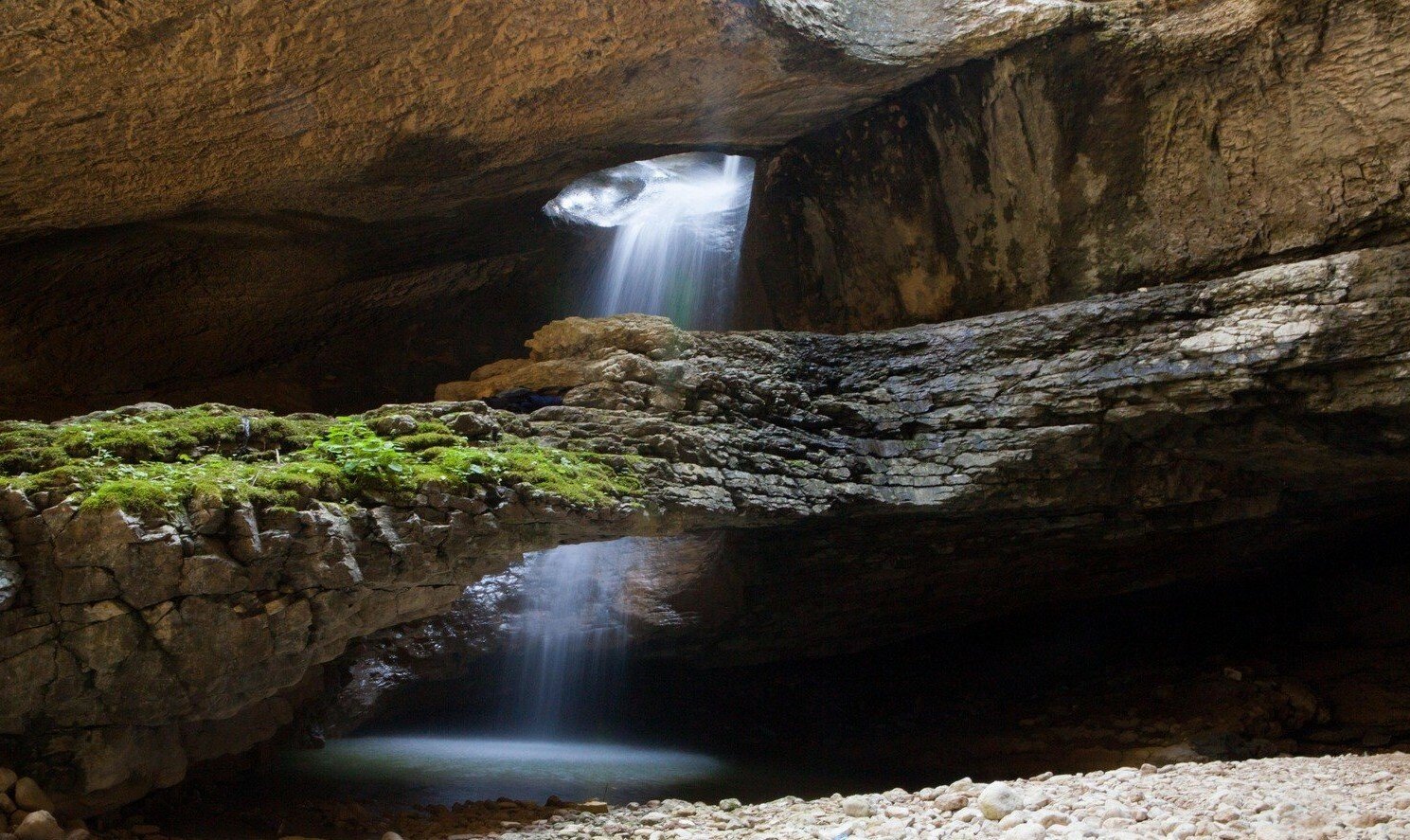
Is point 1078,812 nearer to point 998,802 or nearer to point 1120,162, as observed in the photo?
point 998,802

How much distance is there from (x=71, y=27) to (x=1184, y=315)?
8.69 m

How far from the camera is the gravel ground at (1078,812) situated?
13.6 feet

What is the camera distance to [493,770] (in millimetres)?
9797

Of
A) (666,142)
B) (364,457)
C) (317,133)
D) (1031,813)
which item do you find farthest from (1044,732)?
(317,133)

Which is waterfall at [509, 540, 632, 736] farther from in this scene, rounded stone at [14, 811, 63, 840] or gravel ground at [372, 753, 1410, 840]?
rounded stone at [14, 811, 63, 840]

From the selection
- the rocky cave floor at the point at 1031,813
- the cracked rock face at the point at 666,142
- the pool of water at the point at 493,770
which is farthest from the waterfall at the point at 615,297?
the rocky cave floor at the point at 1031,813

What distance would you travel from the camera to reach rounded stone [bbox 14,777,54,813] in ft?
15.4

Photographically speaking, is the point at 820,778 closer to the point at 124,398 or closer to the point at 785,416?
the point at 785,416

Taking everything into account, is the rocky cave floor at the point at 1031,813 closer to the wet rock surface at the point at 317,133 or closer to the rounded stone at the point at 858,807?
the rounded stone at the point at 858,807

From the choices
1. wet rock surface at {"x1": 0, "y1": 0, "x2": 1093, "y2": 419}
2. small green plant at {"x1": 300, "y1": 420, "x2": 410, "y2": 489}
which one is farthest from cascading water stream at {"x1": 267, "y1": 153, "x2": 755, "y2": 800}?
small green plant at {"x1": 300, "y1": 420, "x2": 410, "y2": 489}

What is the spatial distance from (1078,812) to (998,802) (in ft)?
1.24

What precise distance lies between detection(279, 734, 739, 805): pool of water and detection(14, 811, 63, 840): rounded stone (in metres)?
3.01

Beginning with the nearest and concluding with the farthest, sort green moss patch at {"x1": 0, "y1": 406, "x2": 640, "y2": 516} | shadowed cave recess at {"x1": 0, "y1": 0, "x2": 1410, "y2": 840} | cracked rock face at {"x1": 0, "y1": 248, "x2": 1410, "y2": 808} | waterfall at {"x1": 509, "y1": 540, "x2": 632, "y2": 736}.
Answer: cracked rock face at {"x1": 0, "y1": 248, "x2": 1410, "y2": 808}
green moss patch at {"x1": 0, "y1": 406, "x2": 640, "y2": 516}
shadowed cave recess at {"x1": 0, "y1": 0, "x2": 1410, "y2": 840}
waterfall at {"x1": 509, "y1": 540, "x2": 632, "y2": 736}

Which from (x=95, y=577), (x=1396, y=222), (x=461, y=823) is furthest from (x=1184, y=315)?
(x=95, y=577)
